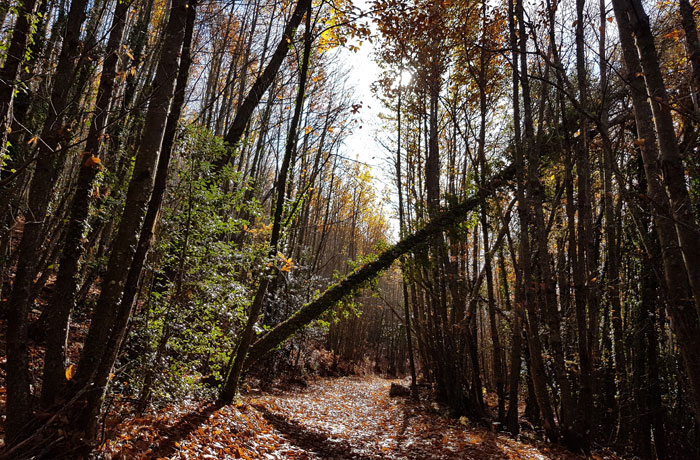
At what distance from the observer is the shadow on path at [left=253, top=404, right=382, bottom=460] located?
5375mm

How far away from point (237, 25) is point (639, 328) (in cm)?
1311

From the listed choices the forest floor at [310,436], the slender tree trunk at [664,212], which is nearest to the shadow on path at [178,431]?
the forest floor at [310,436]

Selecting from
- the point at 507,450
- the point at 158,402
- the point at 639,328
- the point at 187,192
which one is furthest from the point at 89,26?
the point at 639,328

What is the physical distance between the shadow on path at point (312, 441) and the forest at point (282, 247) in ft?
0.18

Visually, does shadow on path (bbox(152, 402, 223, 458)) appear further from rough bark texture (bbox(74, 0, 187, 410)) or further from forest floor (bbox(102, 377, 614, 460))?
Result: rough bark texture (bbox(74, 0, 187, 410))

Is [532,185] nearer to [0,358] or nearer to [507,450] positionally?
[507,450]

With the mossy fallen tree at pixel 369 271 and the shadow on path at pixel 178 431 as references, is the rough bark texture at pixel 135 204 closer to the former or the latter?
the shadow on path at pixel 178 431

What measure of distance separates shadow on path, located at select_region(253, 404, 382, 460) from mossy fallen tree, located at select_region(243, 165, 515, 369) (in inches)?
62.5

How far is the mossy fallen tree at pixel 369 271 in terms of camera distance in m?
8.05

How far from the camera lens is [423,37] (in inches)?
354

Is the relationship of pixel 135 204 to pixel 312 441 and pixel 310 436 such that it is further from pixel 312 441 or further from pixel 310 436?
pixel 310 436

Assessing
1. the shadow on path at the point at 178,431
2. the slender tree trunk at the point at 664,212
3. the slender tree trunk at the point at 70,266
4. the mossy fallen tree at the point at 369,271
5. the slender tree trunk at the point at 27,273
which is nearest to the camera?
the slender tree trunk at the point at 27,273

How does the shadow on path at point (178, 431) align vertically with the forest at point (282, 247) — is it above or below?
below

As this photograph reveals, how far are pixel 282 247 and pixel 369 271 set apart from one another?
2.27 m
